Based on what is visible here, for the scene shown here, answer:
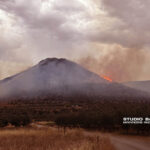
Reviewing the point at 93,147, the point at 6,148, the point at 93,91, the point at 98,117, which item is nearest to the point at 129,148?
the point at 93,147

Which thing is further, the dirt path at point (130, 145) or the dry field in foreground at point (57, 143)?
the dirt path at point (130, 145)

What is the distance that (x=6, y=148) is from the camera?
1494cm

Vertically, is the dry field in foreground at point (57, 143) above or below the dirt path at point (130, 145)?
above

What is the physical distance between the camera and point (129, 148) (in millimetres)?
16969

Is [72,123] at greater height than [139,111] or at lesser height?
lesser

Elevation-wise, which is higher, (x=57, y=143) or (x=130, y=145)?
(x=57, y=143)

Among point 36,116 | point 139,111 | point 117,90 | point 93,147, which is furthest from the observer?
point 117,90

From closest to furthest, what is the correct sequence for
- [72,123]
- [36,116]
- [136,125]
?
[136,125] → [72,123] → [36,116]

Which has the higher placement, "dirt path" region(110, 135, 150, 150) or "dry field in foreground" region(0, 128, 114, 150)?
"dry field in foreground" region(0, 128, 114, 150)

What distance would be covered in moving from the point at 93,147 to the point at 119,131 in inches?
676

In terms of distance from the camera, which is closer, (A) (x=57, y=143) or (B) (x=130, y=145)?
(A) (x=57, y=143)

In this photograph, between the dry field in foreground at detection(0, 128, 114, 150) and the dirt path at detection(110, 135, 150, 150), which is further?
the dirt path at detection(110, 135, 150, 150)

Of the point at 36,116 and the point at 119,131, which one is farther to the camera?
the point at 36,116

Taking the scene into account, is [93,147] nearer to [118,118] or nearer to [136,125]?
[136,125]
